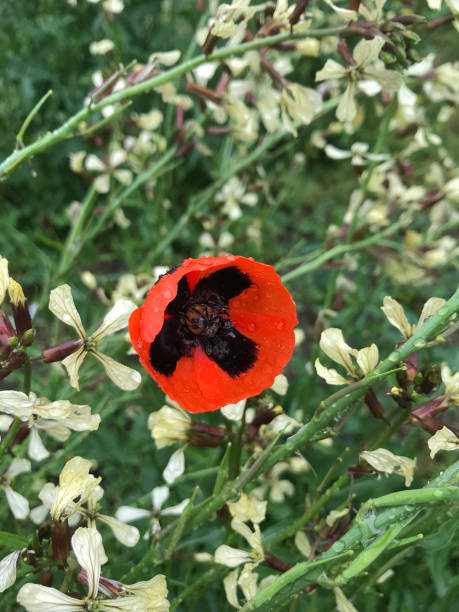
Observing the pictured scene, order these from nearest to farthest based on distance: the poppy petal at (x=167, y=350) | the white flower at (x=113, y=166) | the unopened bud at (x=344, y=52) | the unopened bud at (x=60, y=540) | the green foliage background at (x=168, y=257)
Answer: the unopened bud at (x=60, y=540) < the poppy petal at (x=167, y=350) < the unopened bud at (x=344, y=52) < the green foliage background at (x=168, y=257) < the white flower at (x=113, y=166)

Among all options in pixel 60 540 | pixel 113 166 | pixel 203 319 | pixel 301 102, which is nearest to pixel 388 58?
pixel 301 102

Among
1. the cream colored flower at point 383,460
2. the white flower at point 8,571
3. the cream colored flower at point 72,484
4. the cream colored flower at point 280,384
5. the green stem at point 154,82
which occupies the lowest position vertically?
the cream colored flower at point 280,384

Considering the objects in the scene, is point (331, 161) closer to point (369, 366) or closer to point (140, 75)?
point (140, 75)

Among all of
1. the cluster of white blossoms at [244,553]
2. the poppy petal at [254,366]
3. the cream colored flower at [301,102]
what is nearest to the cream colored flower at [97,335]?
the poppy petal at [254,366]

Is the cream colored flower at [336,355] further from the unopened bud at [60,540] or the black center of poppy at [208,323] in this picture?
the unopened bud at [60,540]

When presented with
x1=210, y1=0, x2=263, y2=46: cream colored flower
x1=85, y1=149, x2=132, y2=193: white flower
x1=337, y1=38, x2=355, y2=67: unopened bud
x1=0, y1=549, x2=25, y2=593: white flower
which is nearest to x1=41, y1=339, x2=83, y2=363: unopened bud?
x1=0, y1=549, x2=25, y2=593: white flower

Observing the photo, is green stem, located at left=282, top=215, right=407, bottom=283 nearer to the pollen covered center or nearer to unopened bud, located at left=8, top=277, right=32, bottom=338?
the pollen covered center

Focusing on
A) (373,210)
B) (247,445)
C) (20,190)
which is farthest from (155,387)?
(20,190)
